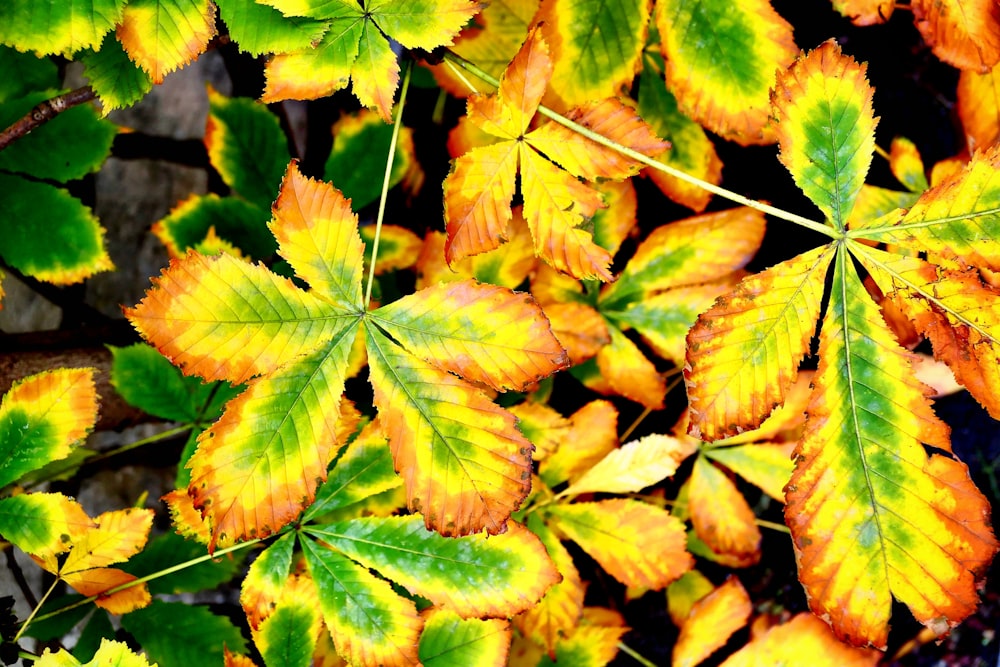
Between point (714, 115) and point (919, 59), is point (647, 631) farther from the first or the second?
point (919, 59)

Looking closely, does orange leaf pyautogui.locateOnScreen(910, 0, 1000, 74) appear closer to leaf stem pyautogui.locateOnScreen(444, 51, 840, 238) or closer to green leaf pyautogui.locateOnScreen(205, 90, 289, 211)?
leaf stem pyautogui.locateOnScreen(444, 51, 840, 238)

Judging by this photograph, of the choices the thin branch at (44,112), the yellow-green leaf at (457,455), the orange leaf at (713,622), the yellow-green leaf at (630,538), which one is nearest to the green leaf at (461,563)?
the yellow-green leaf at (457,455)

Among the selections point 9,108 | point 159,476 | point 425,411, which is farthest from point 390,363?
point 159,476

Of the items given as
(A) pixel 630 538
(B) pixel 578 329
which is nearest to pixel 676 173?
(B) pixel 578 329

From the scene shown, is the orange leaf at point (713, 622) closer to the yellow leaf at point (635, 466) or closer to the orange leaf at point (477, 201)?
the yellow leaf at point (635, 466)

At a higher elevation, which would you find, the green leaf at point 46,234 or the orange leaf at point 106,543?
the green leaf at point 46,234

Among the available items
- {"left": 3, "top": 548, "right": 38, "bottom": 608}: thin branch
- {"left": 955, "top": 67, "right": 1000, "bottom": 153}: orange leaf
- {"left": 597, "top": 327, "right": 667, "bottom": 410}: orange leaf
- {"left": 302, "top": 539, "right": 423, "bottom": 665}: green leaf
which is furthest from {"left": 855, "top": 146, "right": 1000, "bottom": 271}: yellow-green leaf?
{"left": 3, "top": 548, "right": 38, "bottom": 608}: thin branch
